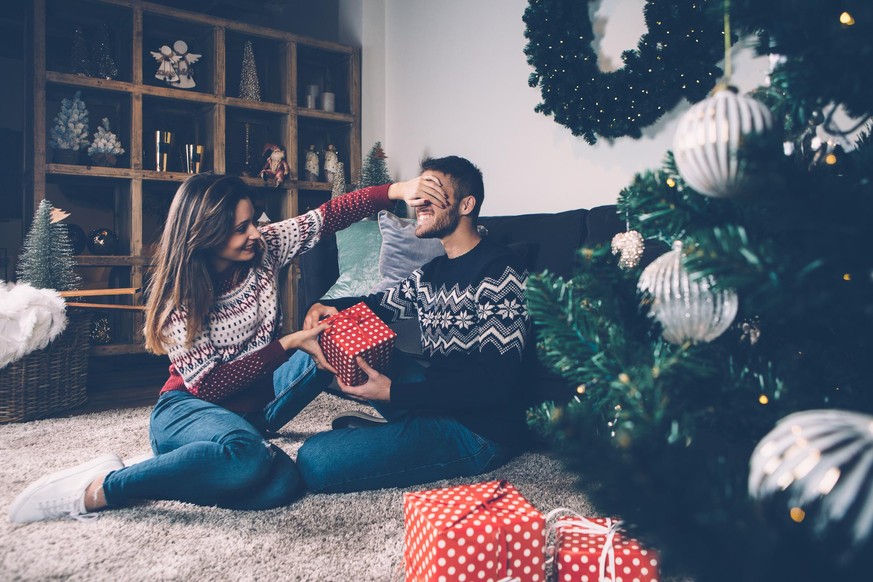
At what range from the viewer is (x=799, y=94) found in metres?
0.61

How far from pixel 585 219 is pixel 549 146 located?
0.75 meters

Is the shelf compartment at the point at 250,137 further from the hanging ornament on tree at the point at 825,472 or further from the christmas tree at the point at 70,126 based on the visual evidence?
the hanging ornament on tree at the point at 825,472

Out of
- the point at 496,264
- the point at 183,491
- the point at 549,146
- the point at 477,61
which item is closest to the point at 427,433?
the point at 496,264

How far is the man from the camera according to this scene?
1.61m

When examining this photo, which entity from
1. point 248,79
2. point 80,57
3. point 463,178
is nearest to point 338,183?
point 248,79

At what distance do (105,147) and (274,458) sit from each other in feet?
9.20

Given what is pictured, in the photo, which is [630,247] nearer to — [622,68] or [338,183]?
[622,68]

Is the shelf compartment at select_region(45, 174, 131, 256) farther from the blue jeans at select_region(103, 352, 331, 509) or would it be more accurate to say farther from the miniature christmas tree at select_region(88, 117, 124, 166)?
the blue jeans at select_region(103, 352, 331, 509)

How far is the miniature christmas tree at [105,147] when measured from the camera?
3.61m

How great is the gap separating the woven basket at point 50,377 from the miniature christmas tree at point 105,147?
1283 mm

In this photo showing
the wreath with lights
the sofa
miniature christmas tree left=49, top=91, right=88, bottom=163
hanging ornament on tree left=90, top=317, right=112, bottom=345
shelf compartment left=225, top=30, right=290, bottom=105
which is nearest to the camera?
the sofa

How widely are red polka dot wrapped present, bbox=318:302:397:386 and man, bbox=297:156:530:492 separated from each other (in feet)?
0.09

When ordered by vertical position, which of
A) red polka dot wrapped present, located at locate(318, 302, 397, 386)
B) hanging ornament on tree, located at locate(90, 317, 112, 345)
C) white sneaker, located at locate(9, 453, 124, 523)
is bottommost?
white sneaker, located at locate(9, 453, 124, 523)

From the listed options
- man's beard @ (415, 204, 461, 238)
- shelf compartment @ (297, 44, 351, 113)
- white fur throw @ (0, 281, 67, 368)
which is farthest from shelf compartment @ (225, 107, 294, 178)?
Answer: man's beard @ (415, 204, 461, 238)
